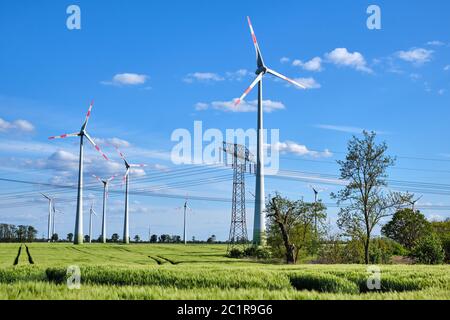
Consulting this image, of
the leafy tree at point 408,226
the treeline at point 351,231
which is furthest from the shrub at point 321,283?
the leafy tree at point 408,226

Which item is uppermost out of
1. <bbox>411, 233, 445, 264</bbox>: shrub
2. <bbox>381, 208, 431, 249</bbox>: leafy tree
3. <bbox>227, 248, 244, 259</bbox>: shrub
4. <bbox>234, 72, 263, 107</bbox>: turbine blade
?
<bbox>234, 72, 263, 107</bbox>: turbine blade

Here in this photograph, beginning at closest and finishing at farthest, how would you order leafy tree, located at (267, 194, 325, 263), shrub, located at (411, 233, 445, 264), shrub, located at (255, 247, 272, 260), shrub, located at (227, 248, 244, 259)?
shrub, located at (411, 233, 445, 264) → leafy tree, located at (267, 194, 325, 263) → shrub, located at (255, 247, 272, 260) → shrub, located at (227, 248, 244, 259)

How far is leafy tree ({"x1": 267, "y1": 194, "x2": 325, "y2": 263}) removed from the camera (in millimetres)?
62444

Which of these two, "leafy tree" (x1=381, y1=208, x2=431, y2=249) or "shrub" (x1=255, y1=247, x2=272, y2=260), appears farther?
"leafy tree" (x1=381, y1=208, x2=431, y2=249)

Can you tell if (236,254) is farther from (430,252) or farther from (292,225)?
(430,252)

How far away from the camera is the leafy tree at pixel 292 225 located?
205ft

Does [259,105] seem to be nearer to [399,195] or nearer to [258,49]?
[258,49]

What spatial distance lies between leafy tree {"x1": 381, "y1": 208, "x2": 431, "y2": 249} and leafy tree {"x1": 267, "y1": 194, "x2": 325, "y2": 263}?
36.1 meters

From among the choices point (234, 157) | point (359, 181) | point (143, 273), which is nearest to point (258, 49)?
point (234, 157)

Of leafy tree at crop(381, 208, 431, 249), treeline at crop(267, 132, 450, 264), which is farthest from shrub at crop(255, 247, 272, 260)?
leafy tree at crop(381, 208, 431, 249)

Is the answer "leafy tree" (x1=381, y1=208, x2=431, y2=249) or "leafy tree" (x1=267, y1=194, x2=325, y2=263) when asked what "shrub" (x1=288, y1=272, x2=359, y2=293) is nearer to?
"leafy tree" (x1=267, y1=194, x2=325, y2=263)

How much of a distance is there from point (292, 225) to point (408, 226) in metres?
42.5

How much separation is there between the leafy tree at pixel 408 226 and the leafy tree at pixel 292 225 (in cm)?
3613
